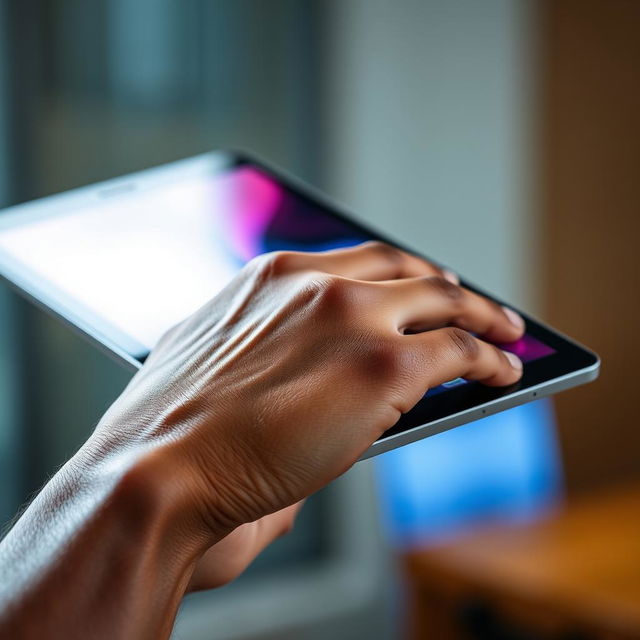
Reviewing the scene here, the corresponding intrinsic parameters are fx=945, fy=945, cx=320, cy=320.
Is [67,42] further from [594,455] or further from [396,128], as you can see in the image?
[594,455]

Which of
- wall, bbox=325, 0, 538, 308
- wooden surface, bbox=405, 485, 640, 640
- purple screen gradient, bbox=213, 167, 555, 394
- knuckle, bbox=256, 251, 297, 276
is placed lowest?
wooden surface, bbox=405, 485, 640, 640

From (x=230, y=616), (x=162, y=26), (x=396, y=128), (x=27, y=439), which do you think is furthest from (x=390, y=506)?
(x=162, y=26)

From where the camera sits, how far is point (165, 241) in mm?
630

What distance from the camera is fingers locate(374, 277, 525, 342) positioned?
423 mm

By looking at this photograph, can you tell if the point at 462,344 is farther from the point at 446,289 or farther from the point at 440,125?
the point at 440,125

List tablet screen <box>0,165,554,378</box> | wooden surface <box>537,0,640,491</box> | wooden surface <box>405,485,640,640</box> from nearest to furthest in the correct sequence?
1. tablet screen <box>0,165,554,378</box>
2. wooden surface <box>405,485,640,640</box>
3. wooden surface <box>537,0,640,491</box>

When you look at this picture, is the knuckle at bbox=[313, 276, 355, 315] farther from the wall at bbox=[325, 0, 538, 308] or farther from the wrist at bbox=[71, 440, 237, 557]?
the wall at bbox=[325, 0, 538, 308]

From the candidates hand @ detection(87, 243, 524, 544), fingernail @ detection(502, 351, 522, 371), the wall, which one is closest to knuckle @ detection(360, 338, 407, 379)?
hand @ detection(87, 243, 524, 544)

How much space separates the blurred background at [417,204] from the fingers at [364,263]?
1071 millimetres

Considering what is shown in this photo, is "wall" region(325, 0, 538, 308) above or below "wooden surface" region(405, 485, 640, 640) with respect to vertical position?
above

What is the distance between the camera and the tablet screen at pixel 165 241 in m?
0.57

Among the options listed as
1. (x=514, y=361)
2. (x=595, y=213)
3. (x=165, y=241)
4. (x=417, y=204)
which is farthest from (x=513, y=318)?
(x=595, y=213)

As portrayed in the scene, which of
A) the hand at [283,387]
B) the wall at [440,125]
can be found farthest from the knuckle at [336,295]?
the wall at [440,125]

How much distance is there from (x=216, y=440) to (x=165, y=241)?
276 millimetres
